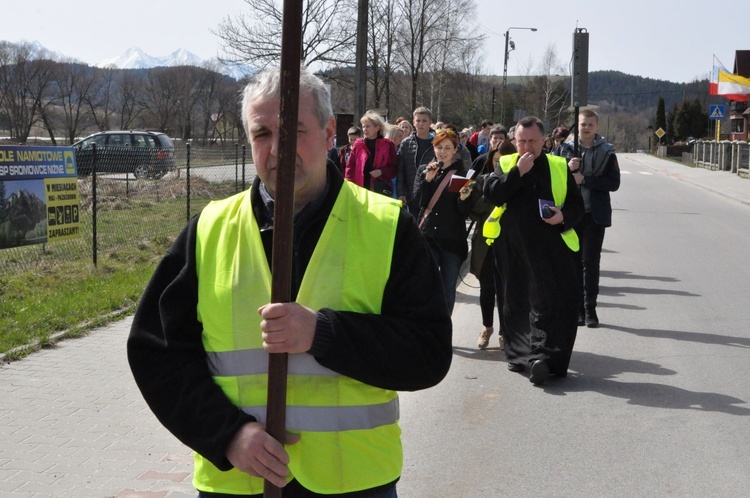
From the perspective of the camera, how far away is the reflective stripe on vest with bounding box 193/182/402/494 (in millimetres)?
2307

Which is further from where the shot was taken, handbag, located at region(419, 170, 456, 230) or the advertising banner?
the advertising banner

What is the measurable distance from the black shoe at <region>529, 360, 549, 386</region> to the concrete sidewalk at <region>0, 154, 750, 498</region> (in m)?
2.77

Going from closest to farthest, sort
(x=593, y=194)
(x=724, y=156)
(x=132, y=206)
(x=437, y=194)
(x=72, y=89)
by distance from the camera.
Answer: (x=437, y=194)
(x=593, y=194)
(x=132, y=206)
(x=724, y=156)
(x=72, y=89)

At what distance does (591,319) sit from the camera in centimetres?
934

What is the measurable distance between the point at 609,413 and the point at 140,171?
13.6m

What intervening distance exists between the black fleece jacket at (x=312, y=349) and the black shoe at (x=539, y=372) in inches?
184

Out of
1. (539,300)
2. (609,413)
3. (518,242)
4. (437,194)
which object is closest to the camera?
(609,413)

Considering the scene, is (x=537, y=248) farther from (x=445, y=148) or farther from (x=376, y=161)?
(x=376, y=161)

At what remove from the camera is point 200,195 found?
21219 millimetres

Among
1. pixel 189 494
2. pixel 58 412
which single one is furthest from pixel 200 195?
pixel 189 494

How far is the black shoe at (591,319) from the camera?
9.29 meters

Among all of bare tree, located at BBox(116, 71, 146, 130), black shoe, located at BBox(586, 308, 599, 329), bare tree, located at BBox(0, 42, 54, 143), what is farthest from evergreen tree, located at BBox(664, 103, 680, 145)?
black shoe, located at BBox(586, 308, 599, 329)

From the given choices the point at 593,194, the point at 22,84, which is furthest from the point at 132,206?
the point at 22,84

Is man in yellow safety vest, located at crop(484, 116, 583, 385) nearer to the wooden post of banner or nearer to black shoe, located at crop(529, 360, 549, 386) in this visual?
black shoe, located at crop(529, 360, 549, 386)
